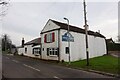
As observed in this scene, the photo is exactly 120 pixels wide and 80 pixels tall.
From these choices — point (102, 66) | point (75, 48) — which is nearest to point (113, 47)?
point (75, 48)

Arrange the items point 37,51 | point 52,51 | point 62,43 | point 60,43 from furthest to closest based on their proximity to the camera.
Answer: point 37,51, point 52,51, point 62,43, point 60,43

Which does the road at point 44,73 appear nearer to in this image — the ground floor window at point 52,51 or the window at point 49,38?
the ground floor window at point 52,51

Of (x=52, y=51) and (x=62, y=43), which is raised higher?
(x=62, y=43)

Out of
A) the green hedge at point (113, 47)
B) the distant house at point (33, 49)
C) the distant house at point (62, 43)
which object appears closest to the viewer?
the distant house at point (62, 43)

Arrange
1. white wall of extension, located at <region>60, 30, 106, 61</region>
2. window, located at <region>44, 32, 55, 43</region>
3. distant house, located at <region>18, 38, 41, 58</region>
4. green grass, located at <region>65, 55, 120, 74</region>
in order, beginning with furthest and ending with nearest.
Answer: distant house, located at <region>18, 38, 41, 58</region> → window, located at <region>44, 32, 55, 43</region> → white wall of extension, located at <region>60, 30, 106, 61</region> → green grass, located at <region>65, 55, 120, 74</region>

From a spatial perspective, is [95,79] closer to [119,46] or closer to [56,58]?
[56,58]

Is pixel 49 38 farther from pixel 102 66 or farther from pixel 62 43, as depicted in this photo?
pixel 102 66

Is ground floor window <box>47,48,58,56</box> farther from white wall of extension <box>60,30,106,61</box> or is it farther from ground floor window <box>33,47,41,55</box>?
ground floor window <box>33,47,41,55</box>

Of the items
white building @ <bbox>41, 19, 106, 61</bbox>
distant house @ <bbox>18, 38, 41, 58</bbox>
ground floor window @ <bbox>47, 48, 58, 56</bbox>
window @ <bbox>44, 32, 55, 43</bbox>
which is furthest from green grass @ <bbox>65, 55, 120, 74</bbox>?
distant house @ <bbox>18, 38, 41, 58</bbox>

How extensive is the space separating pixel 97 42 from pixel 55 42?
538 inches

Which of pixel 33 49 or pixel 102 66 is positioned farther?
pixel 33 49

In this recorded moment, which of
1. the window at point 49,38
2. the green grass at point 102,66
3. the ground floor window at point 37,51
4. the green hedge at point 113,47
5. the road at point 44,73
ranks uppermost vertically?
the window at point 49,38

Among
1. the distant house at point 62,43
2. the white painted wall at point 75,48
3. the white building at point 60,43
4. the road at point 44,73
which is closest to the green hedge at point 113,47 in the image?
the distant house at point 62,43

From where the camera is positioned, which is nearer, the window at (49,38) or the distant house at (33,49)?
the window at (49,38)
